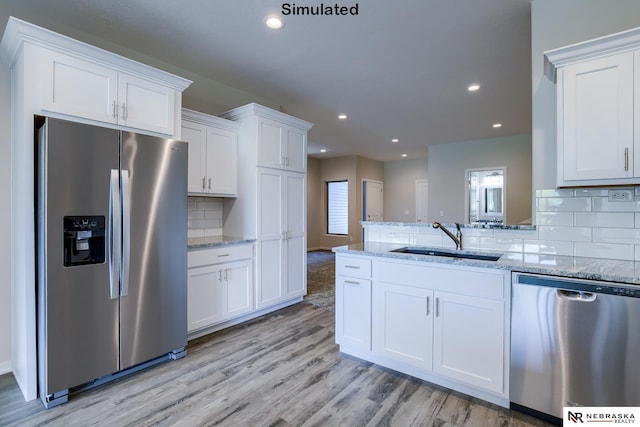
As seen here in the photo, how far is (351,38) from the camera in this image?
277 centimetres

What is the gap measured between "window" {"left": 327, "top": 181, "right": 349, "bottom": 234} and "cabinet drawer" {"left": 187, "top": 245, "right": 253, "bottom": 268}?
223 inches

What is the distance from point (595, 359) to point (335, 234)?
7626 mm

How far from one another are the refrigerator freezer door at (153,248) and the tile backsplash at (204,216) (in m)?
0.96

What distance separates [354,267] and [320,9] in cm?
205

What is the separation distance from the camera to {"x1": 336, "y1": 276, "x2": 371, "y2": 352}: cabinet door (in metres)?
2.45

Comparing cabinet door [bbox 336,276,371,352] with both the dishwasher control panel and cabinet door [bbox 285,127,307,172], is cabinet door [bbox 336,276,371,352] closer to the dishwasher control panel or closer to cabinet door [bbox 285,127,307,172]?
the dishwasher control panel

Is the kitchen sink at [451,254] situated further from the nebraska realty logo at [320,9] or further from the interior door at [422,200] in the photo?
the interior door at [422,200]

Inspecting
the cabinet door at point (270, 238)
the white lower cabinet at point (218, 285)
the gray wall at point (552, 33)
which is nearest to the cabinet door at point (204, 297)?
the white lower cabinet at point (218, 285)

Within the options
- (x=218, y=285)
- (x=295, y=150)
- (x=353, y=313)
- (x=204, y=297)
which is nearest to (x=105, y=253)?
(x=204, y=297)

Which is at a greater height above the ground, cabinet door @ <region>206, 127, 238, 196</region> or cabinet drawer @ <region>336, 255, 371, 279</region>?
cabinet door @ <region>206, 127, 238, 196</region>

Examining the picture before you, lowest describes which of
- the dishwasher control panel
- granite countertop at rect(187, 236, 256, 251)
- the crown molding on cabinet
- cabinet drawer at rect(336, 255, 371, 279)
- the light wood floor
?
the light wood floor

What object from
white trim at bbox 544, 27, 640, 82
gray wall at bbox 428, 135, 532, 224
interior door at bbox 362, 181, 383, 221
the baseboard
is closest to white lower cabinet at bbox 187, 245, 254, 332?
the baseboard

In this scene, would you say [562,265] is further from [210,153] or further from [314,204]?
[314,204]

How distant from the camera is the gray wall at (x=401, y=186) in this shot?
938cm
